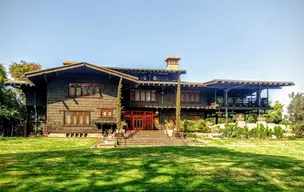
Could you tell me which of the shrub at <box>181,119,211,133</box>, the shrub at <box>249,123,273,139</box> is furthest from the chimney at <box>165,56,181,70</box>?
the shrub at <box>249,123,273,139</box>

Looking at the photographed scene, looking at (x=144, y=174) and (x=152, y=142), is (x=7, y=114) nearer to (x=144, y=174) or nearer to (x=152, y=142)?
(x=152, y=142)

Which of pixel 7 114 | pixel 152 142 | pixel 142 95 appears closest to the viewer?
pixel 152 142

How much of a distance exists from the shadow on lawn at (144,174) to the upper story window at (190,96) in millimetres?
19033

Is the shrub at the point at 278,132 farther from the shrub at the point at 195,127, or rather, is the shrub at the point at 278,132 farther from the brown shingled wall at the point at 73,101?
the brown shingled wall at the point at 73,101

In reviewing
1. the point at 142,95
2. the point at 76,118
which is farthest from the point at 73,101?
the point at 142,95

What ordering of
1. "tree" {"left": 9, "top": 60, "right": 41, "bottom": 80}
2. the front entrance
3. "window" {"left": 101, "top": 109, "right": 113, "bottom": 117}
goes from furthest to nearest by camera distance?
"tree" {"left": 9, "top": 60, "right": 41, "bottom": 80}
the front entrance
"window" {"left": 101, "top": 109, "right": 113, "bottom": 117}

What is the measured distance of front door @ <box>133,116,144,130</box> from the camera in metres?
27.7

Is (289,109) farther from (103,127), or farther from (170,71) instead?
(103,127)

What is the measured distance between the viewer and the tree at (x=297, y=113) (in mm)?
22750

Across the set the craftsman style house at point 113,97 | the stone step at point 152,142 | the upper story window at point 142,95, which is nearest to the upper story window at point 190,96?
the craftsman style house at point 113,97

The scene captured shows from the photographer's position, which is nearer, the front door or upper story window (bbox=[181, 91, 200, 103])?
the front door

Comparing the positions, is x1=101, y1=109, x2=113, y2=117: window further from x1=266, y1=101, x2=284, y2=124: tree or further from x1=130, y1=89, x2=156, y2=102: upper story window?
x1=266, y1=101, x2=284, y2=124: tree

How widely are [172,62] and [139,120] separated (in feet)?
37.0

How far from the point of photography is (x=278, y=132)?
22156 mm
